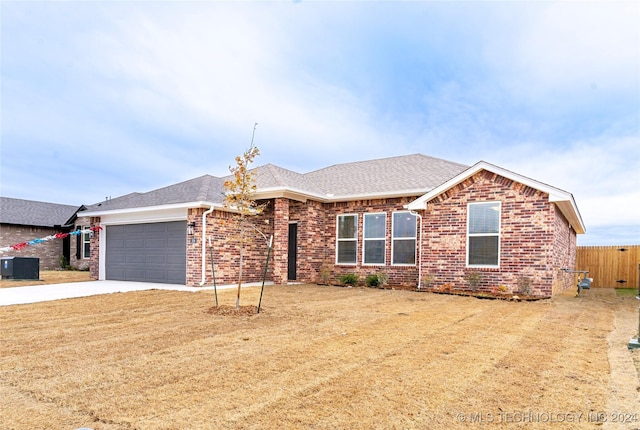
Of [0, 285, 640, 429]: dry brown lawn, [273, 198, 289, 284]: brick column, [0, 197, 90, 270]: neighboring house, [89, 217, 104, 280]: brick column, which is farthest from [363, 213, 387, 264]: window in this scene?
[0, 197, 90, 270]: neighboring house

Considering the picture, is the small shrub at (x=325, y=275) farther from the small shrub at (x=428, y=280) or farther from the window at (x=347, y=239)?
the small shrub at (x=428, y=280)

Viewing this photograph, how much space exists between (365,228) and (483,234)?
14.1ft

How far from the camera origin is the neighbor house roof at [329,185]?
1377cm

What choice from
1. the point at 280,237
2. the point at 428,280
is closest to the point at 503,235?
the point at 428,280

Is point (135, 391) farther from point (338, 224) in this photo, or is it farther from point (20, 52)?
point (20, 52)

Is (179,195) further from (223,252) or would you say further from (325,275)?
(325,275)

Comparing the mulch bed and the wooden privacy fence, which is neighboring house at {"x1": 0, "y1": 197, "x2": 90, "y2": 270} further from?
the wooden privacy fence

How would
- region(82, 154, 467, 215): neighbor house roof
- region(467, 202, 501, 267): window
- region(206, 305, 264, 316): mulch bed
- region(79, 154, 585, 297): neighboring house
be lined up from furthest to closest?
1. region(82, 154, 467, 215): neighbor house roof
2. region(467, 202, 501, 267): window
3. region(79, 154, 585, 297): neighboring house
4. region(206, 305, 264, 316): mulch bed

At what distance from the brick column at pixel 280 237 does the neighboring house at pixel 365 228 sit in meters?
0.04

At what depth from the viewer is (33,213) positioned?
82.1 feet

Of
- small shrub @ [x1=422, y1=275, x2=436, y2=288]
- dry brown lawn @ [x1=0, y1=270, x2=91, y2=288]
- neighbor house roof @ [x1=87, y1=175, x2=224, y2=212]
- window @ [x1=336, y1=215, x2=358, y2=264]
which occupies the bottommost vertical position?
dry brown lawn @ [x1=0, y1=270, x2=91, y2=288]

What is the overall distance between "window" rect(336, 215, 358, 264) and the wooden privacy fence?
12.2m

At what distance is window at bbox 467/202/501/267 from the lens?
11.8 m

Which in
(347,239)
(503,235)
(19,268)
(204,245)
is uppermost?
(503,235)
